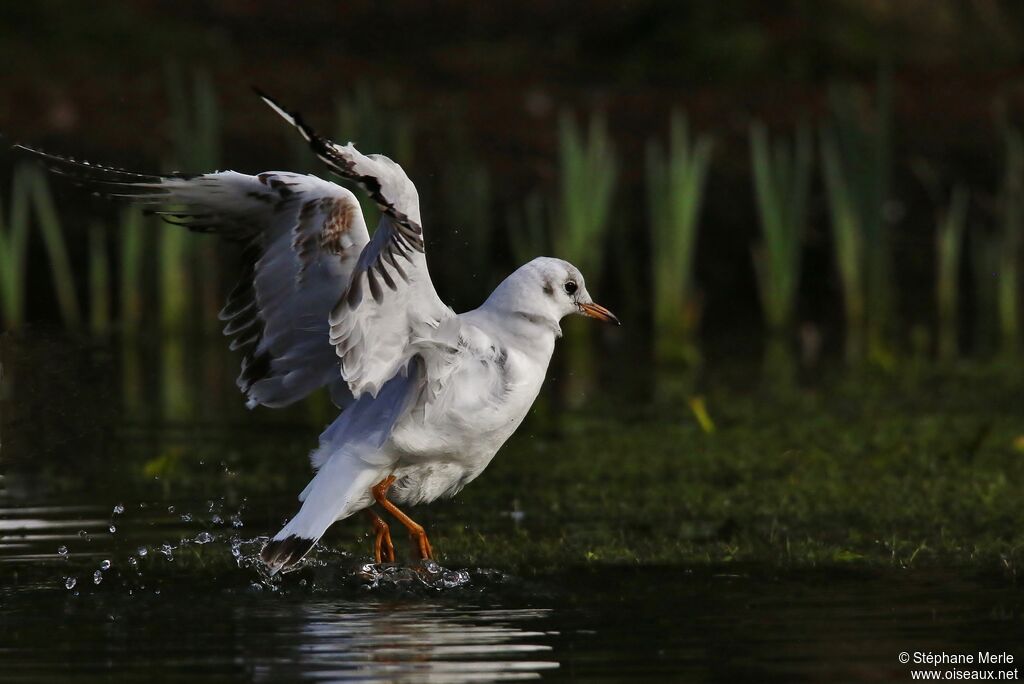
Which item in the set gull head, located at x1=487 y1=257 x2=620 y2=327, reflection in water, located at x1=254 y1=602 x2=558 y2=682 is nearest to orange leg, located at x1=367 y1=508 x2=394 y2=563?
reflection in water, located at x1=254 y1=602 x2=558 y2=682

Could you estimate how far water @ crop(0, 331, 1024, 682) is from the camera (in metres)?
5.29

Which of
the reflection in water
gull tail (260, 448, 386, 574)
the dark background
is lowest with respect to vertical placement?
the reflection in water

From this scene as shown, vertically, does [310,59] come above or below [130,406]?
above

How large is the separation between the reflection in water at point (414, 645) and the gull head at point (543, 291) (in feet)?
4.44

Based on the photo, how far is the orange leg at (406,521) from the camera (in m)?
6.98

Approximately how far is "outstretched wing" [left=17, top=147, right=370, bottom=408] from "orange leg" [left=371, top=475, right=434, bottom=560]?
428mm

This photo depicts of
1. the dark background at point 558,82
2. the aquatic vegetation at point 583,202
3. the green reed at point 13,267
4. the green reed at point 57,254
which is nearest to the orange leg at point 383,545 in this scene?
the aquatic vegetation at point 583,202

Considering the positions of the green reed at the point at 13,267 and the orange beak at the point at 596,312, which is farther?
the green reed at the point at 13,267

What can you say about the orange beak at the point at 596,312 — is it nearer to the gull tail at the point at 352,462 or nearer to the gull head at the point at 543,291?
the gull head at the point at 543,291

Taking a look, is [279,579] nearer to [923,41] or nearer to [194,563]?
[194,563]

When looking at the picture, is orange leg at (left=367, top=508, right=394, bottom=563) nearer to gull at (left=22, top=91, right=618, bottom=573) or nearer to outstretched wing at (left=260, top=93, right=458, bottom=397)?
gull at (left=22, top=91, right=618, bottom=573)

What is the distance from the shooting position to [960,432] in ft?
32.3

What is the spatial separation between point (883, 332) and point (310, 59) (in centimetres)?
1240

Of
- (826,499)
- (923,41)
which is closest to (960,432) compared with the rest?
(826,499)
